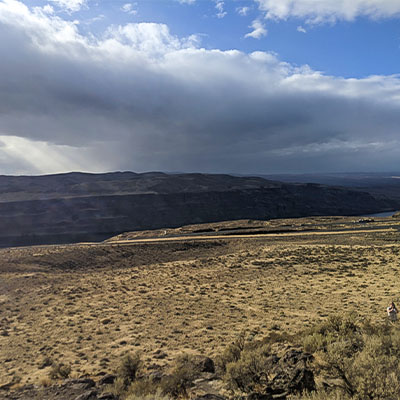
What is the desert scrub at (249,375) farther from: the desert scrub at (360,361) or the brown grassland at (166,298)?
the brown grassland at (166,298)

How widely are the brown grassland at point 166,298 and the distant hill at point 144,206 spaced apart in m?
59.4

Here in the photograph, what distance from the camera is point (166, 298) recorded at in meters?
21.5

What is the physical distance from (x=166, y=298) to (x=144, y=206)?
96740 millimetres

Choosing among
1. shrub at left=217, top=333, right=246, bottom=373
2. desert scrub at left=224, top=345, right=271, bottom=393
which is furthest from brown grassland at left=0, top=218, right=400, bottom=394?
desert scrub at left=224, top=345, right=271, bottom=393

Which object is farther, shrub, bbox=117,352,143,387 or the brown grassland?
the brown grassland

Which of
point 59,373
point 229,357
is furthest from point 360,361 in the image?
Result: point 59,373

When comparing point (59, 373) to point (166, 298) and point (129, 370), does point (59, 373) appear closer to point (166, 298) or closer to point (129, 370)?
point (129, 370)

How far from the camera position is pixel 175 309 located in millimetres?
19156

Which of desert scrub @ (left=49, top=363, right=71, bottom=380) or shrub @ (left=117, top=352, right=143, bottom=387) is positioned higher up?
shrub @ (left=117, top=352, right=143, bottom=387)

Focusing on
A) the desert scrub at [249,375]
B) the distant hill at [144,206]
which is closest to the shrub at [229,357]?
the desert scrub at [249,375]

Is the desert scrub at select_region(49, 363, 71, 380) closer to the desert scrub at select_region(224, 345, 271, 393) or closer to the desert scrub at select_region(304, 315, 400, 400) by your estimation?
the desert scrub at select_region(224, 345, 271, 393)

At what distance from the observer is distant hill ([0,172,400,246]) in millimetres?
97131

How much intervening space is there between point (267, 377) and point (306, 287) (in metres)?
14.7

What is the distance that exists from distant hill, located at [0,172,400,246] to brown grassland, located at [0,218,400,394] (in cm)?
5944
